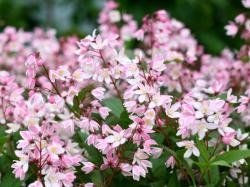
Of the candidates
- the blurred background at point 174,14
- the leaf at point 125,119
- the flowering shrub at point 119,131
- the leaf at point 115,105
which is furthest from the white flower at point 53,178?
the blurred background at point 174,14

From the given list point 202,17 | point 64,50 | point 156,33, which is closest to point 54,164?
point 156,33

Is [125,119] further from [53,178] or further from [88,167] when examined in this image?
[53,178]

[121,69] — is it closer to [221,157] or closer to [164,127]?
[164,127]

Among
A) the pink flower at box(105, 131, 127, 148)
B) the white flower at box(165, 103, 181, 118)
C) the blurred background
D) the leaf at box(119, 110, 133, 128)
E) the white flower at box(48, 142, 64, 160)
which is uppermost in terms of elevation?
the blurred background

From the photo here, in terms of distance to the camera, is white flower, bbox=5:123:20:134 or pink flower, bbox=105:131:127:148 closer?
pink flower, bbox=105:131:127:148

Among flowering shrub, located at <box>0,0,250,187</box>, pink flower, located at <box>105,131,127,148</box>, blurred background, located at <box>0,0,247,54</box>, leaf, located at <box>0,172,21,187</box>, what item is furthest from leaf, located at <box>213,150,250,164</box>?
blurred background, located at <box>0,0,247,54</box>

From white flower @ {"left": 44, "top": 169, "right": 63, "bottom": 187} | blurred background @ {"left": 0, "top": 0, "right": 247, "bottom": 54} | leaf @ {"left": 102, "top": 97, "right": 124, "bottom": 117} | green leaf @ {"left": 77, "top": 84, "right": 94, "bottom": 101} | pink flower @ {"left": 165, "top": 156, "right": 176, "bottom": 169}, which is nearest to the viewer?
white flower @ {"left": 44, "top": 169, "right": 63, "bottom": 187}

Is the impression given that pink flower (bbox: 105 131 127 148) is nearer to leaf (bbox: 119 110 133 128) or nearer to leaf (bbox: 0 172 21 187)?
leaf (bbox: 119 110 133 128)

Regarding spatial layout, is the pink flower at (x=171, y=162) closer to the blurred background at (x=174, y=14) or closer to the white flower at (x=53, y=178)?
the white flower at (x=53, y=178)

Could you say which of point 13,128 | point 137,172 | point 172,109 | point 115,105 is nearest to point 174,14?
point 115,105
